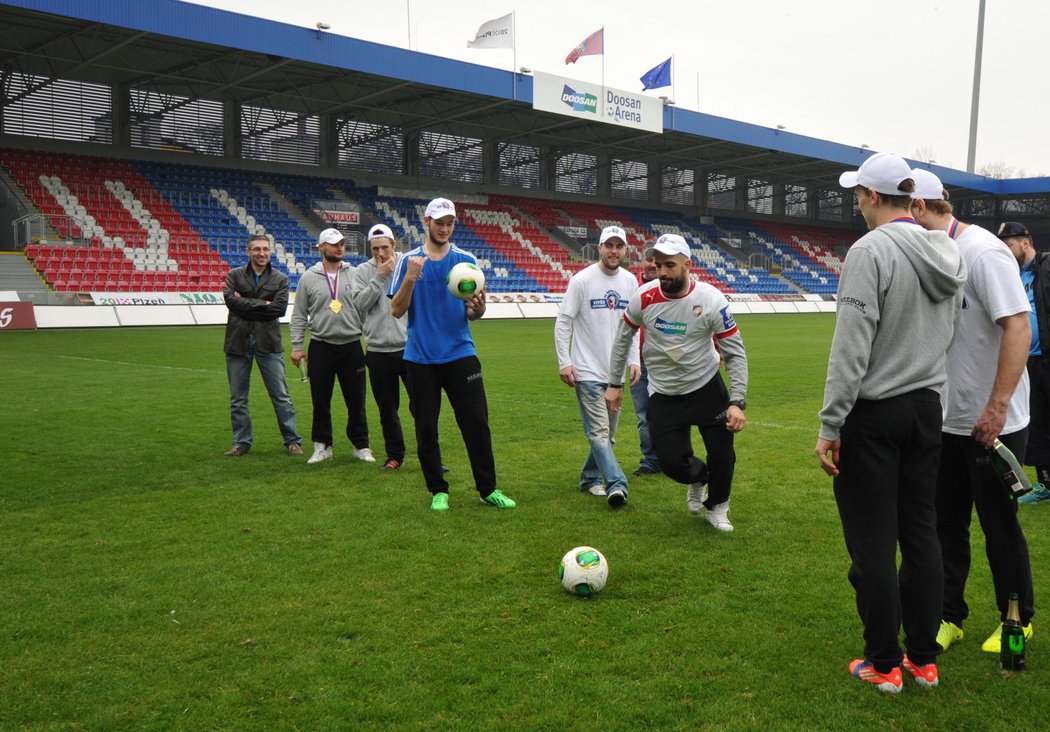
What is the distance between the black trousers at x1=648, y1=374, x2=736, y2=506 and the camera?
5.85 meters

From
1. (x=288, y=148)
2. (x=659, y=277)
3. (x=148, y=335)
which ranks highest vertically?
(x=288, y=148)

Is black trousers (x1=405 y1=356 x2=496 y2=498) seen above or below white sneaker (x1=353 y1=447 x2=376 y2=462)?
above

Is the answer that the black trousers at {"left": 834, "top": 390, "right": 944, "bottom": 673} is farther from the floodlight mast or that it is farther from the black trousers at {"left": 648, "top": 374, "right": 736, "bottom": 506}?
the floodlight mast

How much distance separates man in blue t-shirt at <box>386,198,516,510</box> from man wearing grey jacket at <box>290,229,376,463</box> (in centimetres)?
183

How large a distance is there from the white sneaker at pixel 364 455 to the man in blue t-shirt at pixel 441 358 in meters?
1.87

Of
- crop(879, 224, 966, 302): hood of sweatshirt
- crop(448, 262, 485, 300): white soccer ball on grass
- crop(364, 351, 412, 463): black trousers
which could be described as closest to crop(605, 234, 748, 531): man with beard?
crop(448, 262, 485, 300): white soccer ball on grass

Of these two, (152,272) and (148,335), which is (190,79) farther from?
(148,335)

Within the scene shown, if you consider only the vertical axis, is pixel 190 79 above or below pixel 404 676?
above

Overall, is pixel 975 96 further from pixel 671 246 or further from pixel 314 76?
pixel 671 246

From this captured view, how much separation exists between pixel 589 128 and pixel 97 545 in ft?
123

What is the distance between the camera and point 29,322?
24781 millimetres

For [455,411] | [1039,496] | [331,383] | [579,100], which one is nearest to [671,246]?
[455,411]

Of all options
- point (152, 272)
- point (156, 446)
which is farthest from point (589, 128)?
point (156, 446)

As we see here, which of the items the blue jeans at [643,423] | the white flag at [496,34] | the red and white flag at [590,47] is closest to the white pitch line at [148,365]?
the blue jeans at [643,423]
